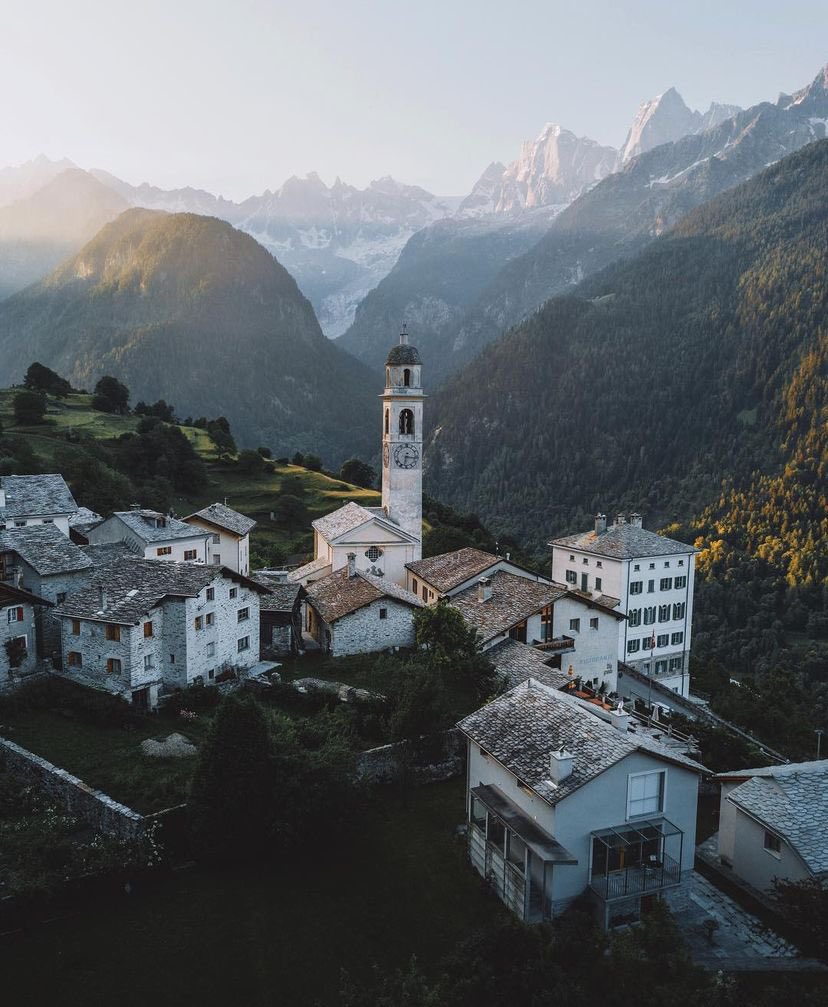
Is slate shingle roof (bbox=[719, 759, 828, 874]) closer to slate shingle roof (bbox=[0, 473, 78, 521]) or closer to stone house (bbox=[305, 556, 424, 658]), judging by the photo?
stone house (bbox=[305, 556, 424, 658])

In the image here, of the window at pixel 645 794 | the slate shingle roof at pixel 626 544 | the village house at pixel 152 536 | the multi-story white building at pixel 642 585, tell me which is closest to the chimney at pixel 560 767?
the window at pixel 645 794

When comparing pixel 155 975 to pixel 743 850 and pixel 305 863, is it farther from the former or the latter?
pixel 743 850

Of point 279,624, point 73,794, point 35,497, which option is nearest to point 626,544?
point 279,624

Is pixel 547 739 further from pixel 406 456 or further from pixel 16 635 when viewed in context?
pixel 406 456

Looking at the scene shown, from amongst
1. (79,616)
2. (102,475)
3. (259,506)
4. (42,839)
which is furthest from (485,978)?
(259,506)

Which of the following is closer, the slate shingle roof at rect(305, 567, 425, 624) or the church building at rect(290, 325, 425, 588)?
the slate shingle roof at rect(305, 567, 425, 624)

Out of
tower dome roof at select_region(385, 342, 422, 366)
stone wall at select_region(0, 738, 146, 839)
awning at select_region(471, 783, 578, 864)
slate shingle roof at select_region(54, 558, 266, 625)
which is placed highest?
tower dome roof at select_region(385, 342, 422, 366)

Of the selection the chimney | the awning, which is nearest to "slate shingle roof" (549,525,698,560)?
the awning
